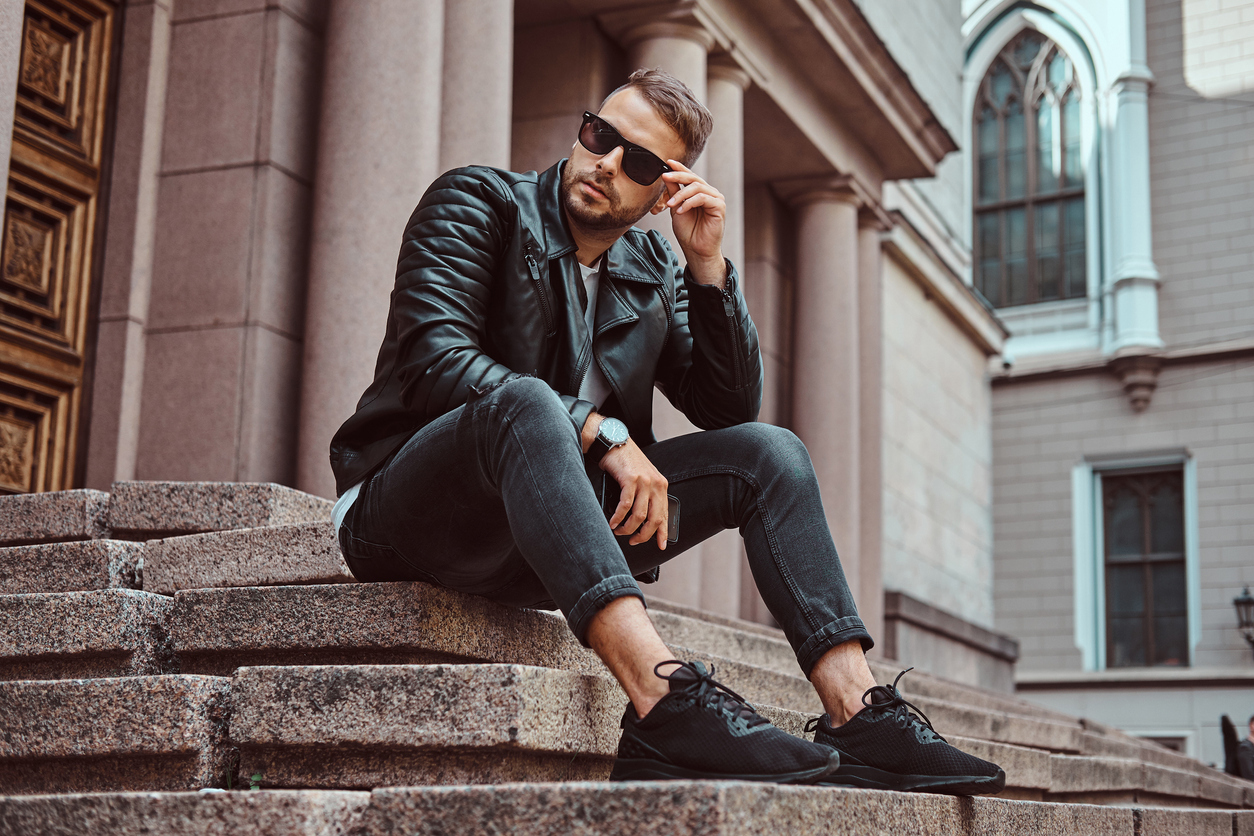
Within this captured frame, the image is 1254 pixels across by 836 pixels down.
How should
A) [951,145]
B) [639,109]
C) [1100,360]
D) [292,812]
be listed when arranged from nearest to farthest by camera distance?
[292,812]
[639,109]
[951,145]
[1100,360]

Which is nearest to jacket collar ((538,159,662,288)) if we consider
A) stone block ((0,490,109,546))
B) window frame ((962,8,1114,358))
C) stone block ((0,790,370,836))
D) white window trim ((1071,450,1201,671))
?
stone block ((0,790,370,836))

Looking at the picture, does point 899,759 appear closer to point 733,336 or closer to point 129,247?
point 733,336

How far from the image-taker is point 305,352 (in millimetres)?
6430

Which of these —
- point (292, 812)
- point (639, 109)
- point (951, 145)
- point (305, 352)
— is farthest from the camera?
point (951, 145)

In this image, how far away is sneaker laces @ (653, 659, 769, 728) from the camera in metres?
2.45

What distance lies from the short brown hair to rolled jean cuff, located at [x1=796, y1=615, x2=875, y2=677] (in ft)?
3.86

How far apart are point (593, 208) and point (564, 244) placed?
0.36 feet

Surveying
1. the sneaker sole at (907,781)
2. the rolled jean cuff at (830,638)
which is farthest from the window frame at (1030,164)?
the sneaker sole at (907,781)

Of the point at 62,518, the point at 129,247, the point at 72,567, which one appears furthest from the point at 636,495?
the point at 129,247

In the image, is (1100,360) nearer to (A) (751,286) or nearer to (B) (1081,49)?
(B) (1081,49)

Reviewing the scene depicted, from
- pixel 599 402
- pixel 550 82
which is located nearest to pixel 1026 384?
pixel 550 82

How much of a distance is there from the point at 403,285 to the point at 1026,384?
804 inches

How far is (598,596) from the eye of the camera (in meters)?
2.52

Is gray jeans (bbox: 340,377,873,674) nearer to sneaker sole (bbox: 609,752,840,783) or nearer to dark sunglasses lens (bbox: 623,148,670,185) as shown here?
sneaker sole (bbox: 609,752,840,783)
